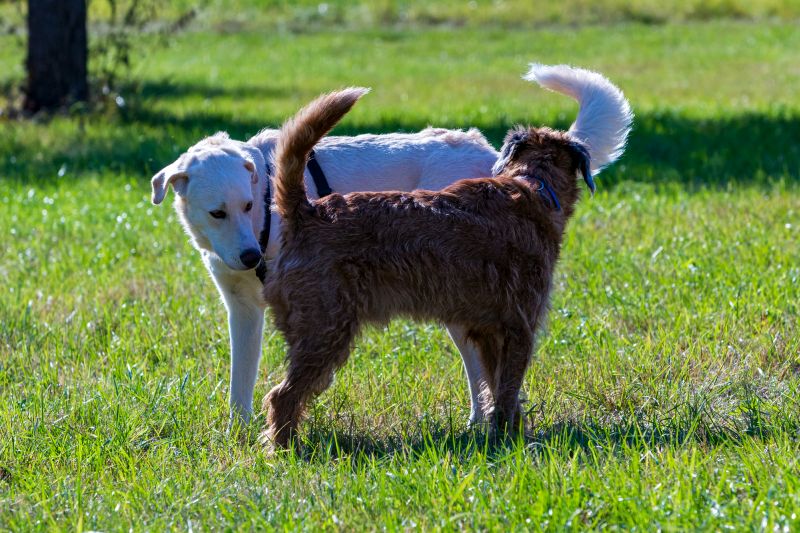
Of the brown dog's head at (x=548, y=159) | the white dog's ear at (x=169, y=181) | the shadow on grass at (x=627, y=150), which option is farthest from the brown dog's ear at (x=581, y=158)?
the shadow on grass at (x=627, y=150)

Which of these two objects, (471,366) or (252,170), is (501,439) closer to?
(471,366)

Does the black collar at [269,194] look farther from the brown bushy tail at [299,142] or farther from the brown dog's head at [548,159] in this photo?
the brown dog's head at [548,159]

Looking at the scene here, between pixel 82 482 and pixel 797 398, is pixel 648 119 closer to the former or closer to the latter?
pixel 797 398

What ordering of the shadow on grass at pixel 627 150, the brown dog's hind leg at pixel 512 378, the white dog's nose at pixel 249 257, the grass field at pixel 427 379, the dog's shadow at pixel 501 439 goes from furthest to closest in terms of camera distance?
the shadow on grass at pixel 627 150
the white dog's nose at pixel 249 257
the brown dog's hind leg at pixel 512 378
the dog's shadow at pixel 501 439
the grass field at pixel 427 379

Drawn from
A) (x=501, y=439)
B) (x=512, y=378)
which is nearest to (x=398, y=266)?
(x=512, y=378)

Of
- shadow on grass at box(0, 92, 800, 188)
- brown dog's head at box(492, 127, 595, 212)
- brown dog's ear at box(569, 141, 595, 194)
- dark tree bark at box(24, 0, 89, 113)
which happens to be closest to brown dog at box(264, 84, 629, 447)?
brown dog's head at box(492, 127, 595, 212)

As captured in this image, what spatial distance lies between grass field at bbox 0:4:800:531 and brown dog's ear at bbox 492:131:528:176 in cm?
103

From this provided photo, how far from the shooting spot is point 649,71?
22234mm

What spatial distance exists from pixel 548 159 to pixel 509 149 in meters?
0.19

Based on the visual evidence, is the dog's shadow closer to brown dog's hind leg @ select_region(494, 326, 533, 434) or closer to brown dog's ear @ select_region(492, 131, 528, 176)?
brown dog's hind leg @ select_region(494, 326, 533, 434)

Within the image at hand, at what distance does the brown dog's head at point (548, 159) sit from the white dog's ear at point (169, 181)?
1409 millimetres

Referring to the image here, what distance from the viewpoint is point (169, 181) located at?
4965 millimetres

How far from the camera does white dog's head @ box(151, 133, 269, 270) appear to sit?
4.76m

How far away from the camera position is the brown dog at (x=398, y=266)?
4.30m
